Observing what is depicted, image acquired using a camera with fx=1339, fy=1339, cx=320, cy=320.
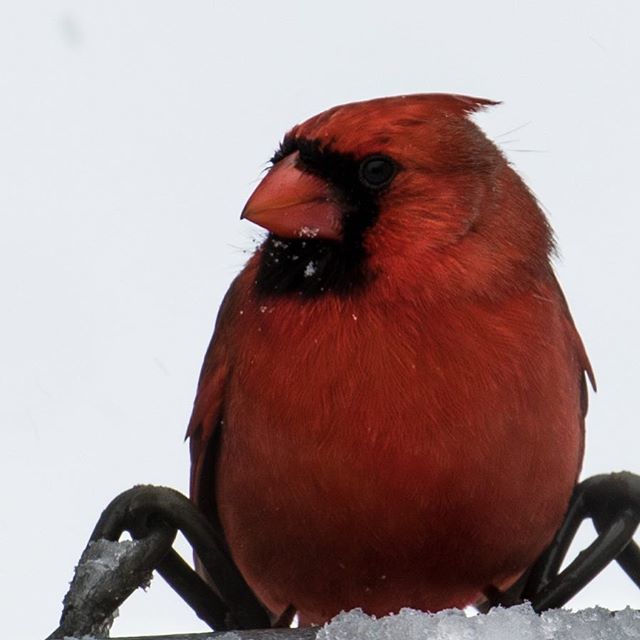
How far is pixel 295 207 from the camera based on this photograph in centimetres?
171

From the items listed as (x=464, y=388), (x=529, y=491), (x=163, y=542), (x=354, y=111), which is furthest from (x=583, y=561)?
(x=354, y=111)

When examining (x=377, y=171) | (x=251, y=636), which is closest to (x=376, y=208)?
(x=377, y=171)

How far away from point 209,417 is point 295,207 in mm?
432

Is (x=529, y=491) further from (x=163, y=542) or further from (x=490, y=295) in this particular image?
(x=163, y=542)

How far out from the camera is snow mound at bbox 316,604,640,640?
106cm

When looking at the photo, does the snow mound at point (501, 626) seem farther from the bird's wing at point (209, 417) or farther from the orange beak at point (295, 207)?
the bird's wing at point (209, 417)

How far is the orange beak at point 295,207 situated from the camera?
171cm

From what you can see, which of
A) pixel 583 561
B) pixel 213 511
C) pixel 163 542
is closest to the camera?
pixel 163 542

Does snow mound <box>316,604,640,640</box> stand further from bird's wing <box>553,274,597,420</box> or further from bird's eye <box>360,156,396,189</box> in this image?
bird's wing <box>553,274,597,420</box>

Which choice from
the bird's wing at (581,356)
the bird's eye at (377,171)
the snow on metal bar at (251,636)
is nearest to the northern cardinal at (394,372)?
the bird's eye at (377,171)

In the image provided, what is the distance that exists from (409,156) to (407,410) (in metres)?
0.34

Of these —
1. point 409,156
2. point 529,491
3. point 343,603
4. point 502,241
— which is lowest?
point 343,603

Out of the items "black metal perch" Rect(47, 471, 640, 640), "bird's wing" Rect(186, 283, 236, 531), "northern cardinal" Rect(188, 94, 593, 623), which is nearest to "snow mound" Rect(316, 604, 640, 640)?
"black metal perch" Rect(47, 471, 640, 640)

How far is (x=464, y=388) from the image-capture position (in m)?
1.66
